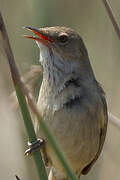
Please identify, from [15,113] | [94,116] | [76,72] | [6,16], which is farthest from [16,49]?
[94,116]

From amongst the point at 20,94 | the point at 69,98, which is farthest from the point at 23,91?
the point at 69,98

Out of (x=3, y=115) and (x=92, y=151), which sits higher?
(x=3, y=115)

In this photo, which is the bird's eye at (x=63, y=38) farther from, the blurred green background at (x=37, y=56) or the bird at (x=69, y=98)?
the blurred green background at (x=37, y=56)

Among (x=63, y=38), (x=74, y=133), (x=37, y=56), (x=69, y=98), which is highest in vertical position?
(x=63, y=38)

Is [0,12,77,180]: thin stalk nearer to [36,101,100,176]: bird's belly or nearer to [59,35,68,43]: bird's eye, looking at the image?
[36,101,100,176]: bird's belly

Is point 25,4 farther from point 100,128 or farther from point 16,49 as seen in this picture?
point 100,128

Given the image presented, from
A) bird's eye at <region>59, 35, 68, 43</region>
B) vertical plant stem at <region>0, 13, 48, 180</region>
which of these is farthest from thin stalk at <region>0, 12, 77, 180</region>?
bird's eye at <region>59, 35, 68, 43</region>

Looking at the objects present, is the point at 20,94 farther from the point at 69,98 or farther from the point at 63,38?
the point at 63,38
